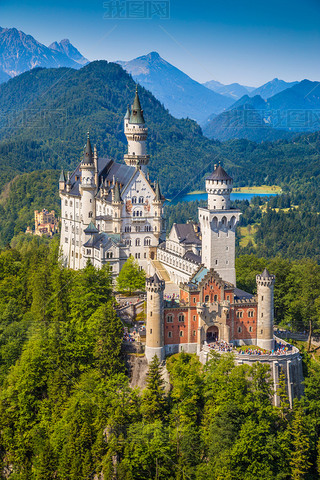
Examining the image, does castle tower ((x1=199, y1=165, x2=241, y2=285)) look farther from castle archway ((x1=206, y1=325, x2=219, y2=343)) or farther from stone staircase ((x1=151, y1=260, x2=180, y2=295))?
stone staircase ((x1=151, y1=260, x2=180, y2=295))

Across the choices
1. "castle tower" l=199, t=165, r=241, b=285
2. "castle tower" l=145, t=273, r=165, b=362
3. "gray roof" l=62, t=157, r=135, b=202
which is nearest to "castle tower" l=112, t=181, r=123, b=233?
"gray roof" l=62, t=157, r=135, b=202

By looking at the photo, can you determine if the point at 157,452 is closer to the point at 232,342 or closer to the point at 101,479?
the point at 101,479

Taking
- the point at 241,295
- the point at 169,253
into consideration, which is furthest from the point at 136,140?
the point at 241,295

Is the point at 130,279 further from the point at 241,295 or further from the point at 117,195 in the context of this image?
the point at 241,295

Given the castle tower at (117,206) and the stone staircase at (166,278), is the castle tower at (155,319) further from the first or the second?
the castle tower at (117,206)

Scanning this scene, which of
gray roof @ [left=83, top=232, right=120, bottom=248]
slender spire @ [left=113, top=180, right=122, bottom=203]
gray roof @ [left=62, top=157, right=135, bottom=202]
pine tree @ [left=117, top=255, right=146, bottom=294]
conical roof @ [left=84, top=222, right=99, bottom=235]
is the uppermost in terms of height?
gray roof @ [left=62, top=157, right=135, bottom=202]

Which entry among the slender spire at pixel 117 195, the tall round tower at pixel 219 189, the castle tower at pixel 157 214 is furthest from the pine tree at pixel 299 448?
the slender spire at pixel 117 195

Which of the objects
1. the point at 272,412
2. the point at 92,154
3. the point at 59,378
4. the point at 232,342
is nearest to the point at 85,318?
the point at 59,378
